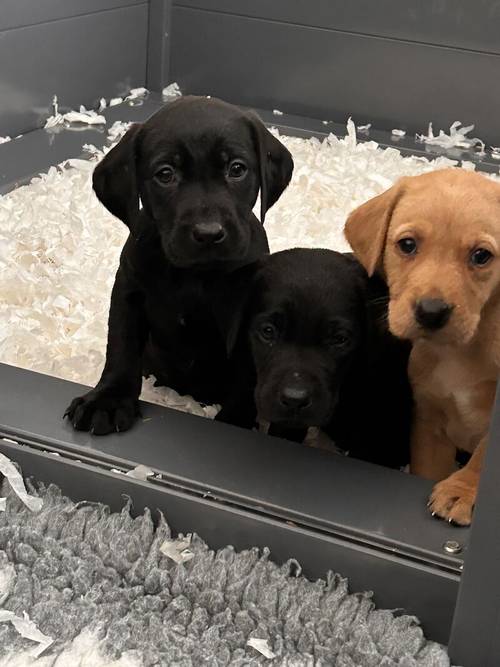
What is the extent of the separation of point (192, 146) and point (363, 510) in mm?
811

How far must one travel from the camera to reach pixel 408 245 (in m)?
1.74

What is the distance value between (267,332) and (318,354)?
0.39 feet

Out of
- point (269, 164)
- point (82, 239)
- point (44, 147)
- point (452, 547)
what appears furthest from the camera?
point (44, 147)

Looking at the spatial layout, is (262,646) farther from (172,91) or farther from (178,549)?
Answer: (172,91)

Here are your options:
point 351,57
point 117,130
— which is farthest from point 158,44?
point 351,57

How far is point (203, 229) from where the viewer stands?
1.86 metres

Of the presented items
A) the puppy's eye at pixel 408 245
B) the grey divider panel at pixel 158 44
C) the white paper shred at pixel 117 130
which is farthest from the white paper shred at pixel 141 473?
the grey divider panel at pixel 158 44

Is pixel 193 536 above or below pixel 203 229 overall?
below

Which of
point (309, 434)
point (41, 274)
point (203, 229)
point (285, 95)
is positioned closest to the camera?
point (203, 229)

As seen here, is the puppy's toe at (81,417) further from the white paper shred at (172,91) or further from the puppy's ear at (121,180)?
the white paper shred at (172,91)

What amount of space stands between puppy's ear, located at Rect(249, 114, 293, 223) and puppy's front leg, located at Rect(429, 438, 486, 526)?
2.43 ft

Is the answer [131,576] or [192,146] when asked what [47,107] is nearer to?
[192,146]

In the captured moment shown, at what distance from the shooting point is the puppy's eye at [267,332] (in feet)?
6.31

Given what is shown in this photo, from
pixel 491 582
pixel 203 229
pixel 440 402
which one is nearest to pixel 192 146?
pixel 203 229
